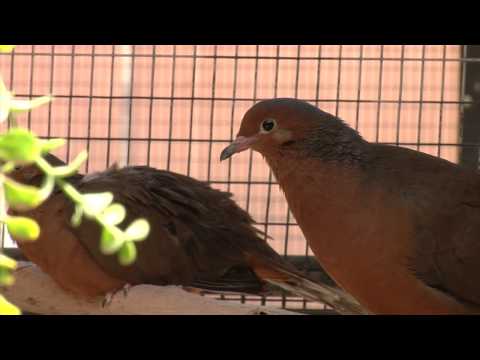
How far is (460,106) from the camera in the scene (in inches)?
161

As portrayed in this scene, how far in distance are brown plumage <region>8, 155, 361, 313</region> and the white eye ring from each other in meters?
0.81

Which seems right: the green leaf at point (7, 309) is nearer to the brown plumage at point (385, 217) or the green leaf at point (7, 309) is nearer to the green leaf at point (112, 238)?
the green leaf at point (112, 238)

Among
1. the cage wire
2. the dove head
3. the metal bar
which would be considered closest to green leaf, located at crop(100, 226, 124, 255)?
the dove head

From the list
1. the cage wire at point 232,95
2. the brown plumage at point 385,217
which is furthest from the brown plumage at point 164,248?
the cage wire at point 232,95

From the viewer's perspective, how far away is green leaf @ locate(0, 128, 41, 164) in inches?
16.0

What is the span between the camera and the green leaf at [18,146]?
0.41m

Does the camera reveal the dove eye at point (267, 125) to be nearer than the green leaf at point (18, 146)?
No

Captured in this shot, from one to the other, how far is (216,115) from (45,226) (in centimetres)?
239

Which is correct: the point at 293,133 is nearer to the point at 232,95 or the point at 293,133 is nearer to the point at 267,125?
the point at 267,125

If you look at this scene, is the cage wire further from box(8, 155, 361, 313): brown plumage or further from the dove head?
the dove head

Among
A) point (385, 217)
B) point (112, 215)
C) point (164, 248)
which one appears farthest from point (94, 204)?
point (164, 248)

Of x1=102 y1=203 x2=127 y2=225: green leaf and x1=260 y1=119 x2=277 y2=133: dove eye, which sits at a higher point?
x1=260 y1=119 x2=277 y2=133: dove eye

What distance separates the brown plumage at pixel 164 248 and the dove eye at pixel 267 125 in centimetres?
81

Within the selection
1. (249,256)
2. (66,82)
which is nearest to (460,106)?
(249,256)
